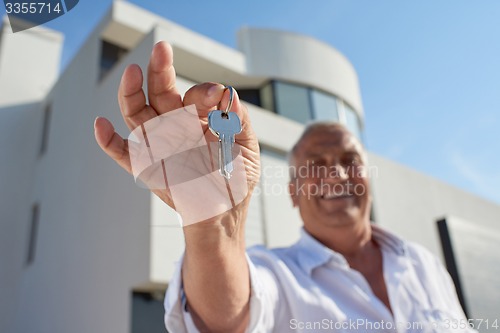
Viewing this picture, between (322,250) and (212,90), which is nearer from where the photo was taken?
(212,90)

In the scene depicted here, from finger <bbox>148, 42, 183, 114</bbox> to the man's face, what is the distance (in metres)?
0.88

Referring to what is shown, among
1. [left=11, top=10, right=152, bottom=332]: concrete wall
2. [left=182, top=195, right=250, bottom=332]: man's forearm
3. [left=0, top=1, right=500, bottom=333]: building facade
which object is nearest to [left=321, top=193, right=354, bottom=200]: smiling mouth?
[left=182, top=195, right=250, bottom=332]: man's forearm

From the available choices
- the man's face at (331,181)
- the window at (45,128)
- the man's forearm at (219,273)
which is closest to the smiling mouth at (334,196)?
the man's face at (331,181)

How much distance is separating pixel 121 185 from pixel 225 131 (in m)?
4.66

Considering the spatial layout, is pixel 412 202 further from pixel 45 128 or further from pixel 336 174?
pixel 336 174

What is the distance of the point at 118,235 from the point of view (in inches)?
199

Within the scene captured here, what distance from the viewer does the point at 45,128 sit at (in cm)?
809

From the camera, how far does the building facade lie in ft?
15.0

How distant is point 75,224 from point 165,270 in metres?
2.16

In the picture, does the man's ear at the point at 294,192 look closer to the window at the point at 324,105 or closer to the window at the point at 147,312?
the window at the point at 147,312

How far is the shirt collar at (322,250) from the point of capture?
129cm

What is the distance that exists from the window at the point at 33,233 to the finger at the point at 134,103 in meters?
7.11

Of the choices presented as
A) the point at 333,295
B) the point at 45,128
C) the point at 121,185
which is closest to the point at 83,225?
the point at 121,185

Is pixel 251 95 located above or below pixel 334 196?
above
